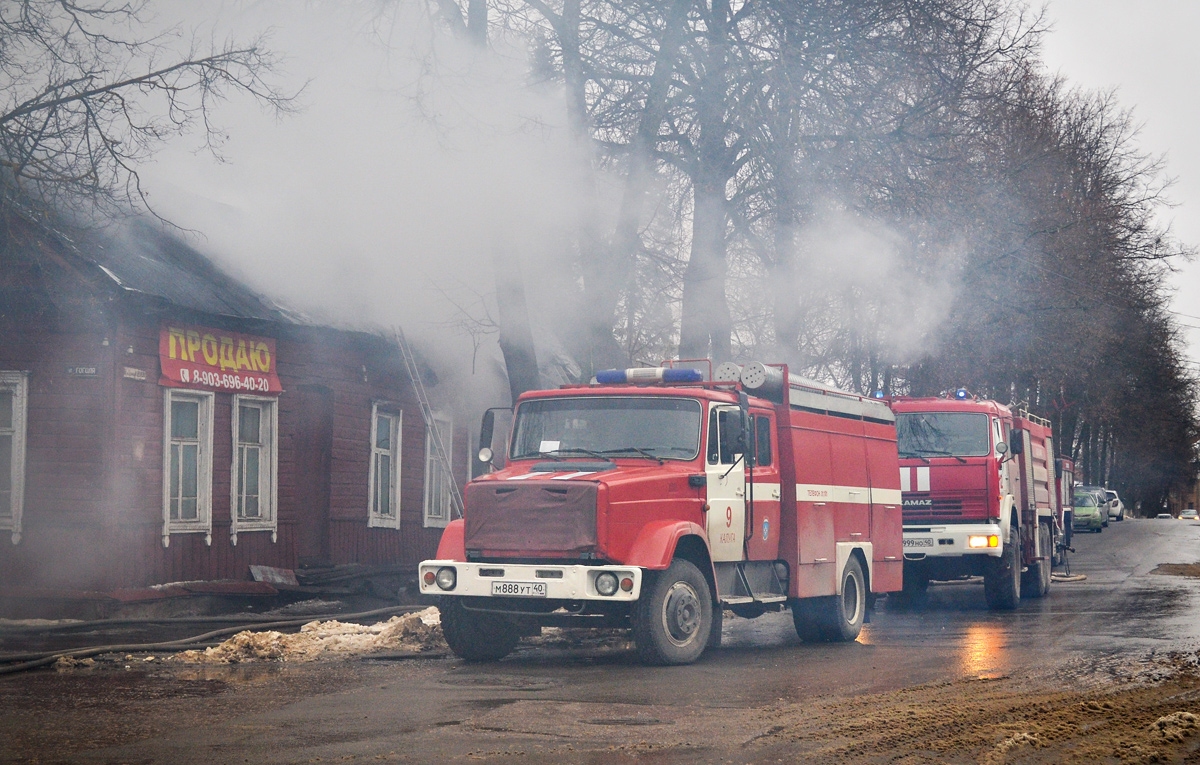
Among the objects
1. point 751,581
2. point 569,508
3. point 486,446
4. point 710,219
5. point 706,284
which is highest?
point 710,219

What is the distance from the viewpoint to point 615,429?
11.2 m

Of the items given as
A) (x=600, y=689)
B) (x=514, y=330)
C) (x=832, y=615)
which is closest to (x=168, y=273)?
(x=514, y=330)

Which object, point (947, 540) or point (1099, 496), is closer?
point (947, 540)

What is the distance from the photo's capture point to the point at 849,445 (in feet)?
45.0

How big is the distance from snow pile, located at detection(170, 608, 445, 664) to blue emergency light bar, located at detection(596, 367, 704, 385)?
9.28ft

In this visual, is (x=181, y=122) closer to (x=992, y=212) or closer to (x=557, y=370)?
(x=557, y=370)

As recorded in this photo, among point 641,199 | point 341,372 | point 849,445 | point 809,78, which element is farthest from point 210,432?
point 809,78

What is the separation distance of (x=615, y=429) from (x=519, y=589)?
73.2 inches

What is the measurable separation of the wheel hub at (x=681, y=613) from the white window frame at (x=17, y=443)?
855 cm

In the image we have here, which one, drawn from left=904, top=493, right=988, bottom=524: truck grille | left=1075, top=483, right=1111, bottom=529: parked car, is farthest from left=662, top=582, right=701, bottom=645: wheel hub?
left=1075, top=483, right=1111, bottom=529: parked car

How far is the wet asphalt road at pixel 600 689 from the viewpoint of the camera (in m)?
6.67

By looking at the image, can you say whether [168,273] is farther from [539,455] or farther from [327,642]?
[539,455]

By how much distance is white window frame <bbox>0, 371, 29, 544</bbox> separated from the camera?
48.1 feet

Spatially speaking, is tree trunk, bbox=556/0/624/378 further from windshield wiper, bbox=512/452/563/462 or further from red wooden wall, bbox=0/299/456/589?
windshield wiper, bbox=512/452/563/462
